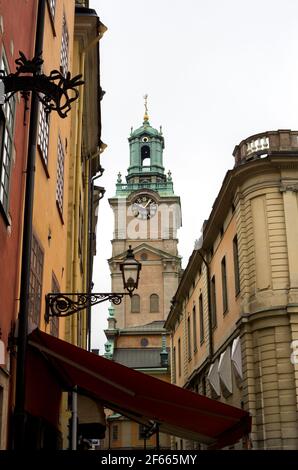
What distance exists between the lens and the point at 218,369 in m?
24.2

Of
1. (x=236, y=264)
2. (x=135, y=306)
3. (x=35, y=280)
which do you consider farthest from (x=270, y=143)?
(x=135, y=306)

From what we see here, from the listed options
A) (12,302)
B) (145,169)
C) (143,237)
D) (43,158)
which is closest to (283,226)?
(43,158)

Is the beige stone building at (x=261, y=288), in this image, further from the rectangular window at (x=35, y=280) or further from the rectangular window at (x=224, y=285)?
the rectangular window at (x=35, y=280)

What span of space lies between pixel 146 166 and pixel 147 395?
70.4m

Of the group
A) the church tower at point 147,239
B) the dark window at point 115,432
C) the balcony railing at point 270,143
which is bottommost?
the dark window at point 115,432

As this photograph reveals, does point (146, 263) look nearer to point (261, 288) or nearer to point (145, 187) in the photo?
point (145, 187)

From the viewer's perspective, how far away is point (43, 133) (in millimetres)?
10281

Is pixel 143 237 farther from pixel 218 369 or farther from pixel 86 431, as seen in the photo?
pixel 86 431

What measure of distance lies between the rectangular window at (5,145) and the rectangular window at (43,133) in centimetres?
210

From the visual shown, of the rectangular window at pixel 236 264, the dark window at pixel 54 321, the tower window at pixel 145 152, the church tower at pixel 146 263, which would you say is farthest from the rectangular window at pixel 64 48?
→ the tower window at pixel 145 152

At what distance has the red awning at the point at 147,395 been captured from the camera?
25.8 ft

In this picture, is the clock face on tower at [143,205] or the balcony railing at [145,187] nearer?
the clock face on tower at [143,205]

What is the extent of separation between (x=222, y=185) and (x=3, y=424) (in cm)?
1686

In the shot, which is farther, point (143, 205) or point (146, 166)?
point (146, 166)
